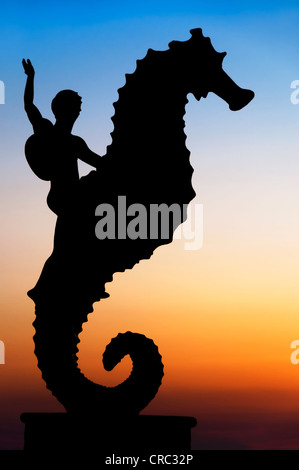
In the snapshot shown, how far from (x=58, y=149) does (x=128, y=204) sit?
36.6 inches

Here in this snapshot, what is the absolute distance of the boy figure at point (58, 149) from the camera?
6.58 m

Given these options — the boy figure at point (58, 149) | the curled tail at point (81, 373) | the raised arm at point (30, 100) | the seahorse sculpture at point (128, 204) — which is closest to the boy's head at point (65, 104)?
the boy figure at point (58, 149)

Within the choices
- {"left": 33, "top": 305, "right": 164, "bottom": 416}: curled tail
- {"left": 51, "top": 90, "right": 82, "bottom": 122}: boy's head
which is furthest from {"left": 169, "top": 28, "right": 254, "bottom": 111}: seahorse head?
{"left": 33, "top": 305, "right": 164, "bottom": 416}: curled tail

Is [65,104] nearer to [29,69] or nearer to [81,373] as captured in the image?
[29,69]

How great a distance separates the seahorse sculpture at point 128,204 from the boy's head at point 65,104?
0.45m

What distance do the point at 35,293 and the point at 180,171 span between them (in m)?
1.81

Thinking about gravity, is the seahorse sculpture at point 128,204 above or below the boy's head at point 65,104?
below

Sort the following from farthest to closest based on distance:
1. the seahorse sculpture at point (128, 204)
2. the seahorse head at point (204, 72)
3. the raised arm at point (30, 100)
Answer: the raised arm at point (30, 100) < the seahorse head at point (204, 72) < the seahorse sculpture at point (128, 204)

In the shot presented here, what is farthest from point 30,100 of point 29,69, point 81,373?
point 81,373

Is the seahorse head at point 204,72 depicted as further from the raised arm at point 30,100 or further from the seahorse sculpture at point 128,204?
the raised arm at point 30,100

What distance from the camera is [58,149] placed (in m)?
6.62

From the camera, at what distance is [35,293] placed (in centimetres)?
659
